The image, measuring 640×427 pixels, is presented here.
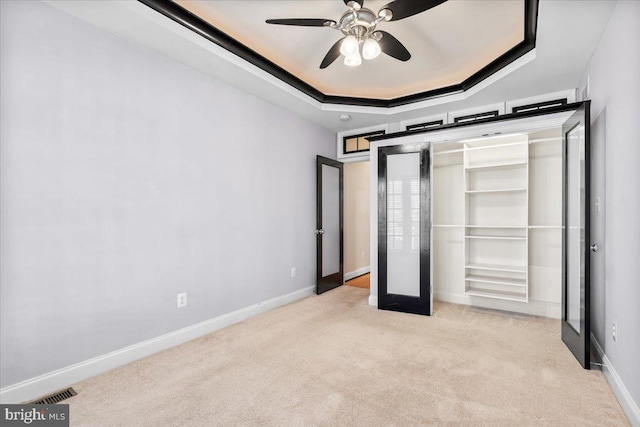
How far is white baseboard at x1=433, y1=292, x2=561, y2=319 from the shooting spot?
389 centimetres

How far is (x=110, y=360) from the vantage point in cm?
261

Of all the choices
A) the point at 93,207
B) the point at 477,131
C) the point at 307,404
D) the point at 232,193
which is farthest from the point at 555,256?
the point at 93,207

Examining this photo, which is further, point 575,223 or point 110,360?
point 575,223

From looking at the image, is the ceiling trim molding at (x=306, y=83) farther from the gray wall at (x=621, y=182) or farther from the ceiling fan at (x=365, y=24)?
the ceiling fan at (x=365, y=24)

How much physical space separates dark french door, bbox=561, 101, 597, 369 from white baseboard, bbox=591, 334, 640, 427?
13cm

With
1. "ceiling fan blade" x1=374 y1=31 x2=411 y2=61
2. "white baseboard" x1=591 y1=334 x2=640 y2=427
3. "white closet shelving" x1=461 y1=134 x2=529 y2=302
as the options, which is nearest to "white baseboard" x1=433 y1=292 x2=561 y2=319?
"white closet shelving" x1=461 y1=134 x2=529 y2=302

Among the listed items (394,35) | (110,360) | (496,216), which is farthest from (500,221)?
(110,360)

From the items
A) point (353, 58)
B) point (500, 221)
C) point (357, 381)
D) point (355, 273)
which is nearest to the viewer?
point (357, 381)

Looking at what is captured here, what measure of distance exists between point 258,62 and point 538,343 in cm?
397

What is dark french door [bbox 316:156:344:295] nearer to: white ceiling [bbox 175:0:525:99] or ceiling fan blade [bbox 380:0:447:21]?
white ceiling [bbox 175:0:525:99]

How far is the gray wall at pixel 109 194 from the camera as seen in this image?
2.18 meters

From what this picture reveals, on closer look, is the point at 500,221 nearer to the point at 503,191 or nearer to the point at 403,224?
the point at 503,191

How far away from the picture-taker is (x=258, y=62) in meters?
3.38

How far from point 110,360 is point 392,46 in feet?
11.4
